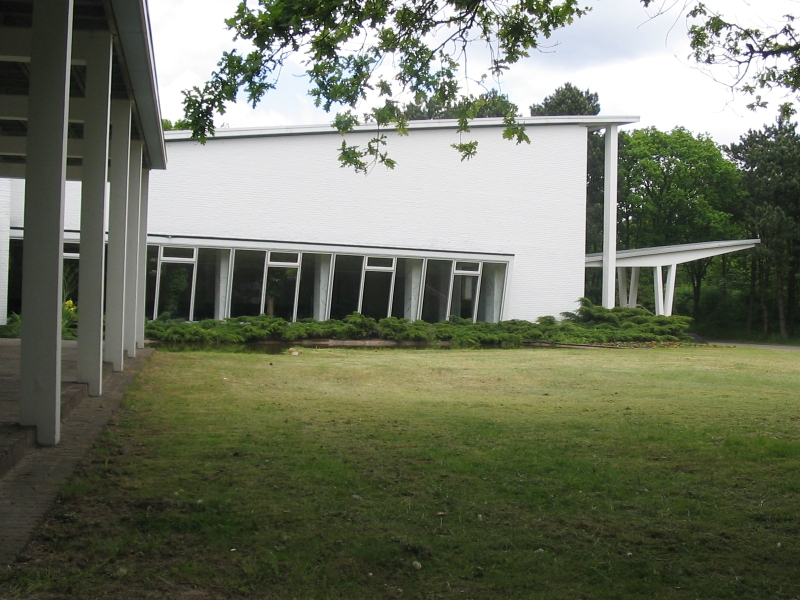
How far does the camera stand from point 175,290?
78.5ft

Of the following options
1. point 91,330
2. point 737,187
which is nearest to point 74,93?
point 91,330

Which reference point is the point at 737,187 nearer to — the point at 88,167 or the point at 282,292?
the point at 282,292

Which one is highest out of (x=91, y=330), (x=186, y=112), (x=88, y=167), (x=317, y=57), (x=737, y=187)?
(x=737, y=187)

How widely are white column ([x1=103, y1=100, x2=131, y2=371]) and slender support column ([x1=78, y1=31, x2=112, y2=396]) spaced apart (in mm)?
2029

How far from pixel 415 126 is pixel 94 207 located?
62.3 ft

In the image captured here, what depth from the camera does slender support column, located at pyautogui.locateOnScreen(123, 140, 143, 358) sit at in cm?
1355

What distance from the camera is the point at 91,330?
9.23 metres

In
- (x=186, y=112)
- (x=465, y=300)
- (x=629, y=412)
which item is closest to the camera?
(x=186, y=112)

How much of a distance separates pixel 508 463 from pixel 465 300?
21410 mm

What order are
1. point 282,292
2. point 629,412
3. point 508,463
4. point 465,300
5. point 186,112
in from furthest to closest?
1. point 465,300
2. point 282,292
3. point 629,412
4. point 186,112
5. point 508,463

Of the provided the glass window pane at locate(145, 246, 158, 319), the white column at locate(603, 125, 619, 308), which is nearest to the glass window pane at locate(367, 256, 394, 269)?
the glass window pane at locate(145, 246, 158, 319)

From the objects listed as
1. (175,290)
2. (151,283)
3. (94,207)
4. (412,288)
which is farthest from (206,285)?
(94,207)

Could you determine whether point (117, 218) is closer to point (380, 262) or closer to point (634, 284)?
point (380, 262)

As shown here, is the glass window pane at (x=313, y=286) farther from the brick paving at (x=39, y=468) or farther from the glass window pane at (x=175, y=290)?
the brick paving at (x=39, y=468)
